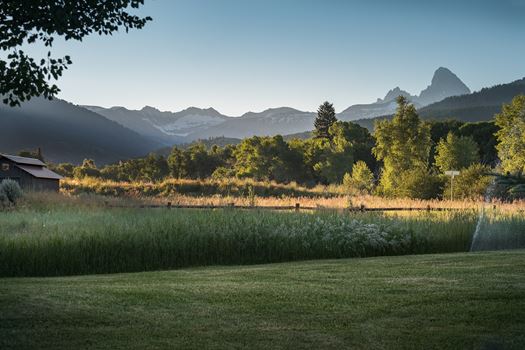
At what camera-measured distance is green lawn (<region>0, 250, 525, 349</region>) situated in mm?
5316

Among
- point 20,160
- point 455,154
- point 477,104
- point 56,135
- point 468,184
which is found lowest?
point 468,184

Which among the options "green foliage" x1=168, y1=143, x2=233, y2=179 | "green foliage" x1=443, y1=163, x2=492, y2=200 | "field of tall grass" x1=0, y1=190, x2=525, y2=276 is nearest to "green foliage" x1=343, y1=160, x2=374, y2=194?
"green foliage" x1=443, y1=163, x2=492, y2=200

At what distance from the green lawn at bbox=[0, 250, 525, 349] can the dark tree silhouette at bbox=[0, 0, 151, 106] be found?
2.62m

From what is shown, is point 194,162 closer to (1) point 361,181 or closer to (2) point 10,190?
(1) point 361,181

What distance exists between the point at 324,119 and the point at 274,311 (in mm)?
86738

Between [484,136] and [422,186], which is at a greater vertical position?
[484,136]

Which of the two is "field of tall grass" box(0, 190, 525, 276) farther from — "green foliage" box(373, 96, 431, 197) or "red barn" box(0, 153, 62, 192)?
"green foliage" box(373, 96, 431, 197)

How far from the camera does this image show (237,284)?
8094mm

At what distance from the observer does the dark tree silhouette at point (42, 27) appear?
281 inches

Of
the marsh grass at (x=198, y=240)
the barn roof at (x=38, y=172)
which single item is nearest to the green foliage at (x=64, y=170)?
A: the barn roof at (x=38, y=172)

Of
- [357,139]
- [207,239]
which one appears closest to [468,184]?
[207,239]

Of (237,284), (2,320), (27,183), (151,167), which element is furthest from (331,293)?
(151,167)

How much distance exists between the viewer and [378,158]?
4372 cm

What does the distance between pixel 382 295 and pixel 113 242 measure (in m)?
6.88
